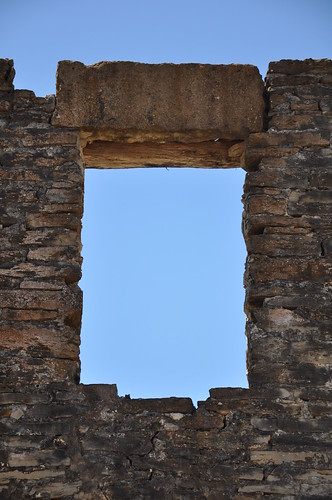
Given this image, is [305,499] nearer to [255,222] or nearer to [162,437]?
[162,437]

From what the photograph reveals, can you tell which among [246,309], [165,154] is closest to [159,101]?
[165,154]

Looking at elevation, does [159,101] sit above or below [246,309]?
above

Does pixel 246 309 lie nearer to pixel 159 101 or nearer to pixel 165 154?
pixel 165 154

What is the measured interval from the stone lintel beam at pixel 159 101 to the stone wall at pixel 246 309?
0.05 ft

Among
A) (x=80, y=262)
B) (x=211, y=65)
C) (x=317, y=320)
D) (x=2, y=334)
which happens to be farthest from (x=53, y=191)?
(x=317, y=320)

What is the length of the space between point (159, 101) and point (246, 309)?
1559 mm

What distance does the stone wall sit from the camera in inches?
212

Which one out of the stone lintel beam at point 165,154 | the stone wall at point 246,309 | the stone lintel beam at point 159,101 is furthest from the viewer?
the stone lintel beam at point 165,154

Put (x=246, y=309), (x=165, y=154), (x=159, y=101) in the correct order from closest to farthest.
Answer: (x=246, y=309) → (x=159, y=101) → (x=165, y=154)

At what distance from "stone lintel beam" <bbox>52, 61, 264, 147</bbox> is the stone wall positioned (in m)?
0.02

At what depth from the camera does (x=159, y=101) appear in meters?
6.30

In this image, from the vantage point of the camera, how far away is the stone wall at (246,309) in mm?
5391

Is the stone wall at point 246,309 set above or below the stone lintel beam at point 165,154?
below

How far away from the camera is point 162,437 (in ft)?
17.9
